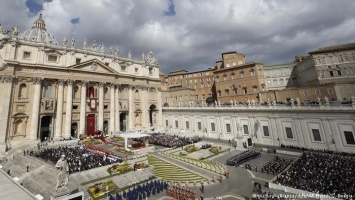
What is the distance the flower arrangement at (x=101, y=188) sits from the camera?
14617 millimetres

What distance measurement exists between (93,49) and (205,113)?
29.1m

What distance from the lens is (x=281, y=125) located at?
92.5 ft

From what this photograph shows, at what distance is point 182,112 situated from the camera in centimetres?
4506

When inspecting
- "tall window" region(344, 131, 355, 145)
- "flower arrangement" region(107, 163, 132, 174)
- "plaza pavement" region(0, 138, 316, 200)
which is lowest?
"plaza pavement" region(0, 138, 316, 200)

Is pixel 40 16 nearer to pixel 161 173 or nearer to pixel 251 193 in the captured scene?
pixel 161 173

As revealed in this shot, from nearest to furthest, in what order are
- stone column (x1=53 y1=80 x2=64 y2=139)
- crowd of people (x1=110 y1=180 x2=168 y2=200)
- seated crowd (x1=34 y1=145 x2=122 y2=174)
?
1. crowd of people (x1=110 y1=180 x2=168 y2=200)
2. seated crowd (x1=34 y1=145 x2=122 y2=174)
3. stone column (x1=53 y1=80 x2=64 y2=139)

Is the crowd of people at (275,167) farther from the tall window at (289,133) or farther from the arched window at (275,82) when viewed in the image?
the arched window at (275,82)

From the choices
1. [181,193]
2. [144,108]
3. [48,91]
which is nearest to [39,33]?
[48,91]

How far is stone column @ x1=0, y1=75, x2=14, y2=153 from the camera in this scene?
27.9 m

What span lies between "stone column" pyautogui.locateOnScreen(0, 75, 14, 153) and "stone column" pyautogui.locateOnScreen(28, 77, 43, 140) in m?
3.01

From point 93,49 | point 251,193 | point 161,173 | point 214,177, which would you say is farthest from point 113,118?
point 251,193

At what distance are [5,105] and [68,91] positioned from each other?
9.29 m

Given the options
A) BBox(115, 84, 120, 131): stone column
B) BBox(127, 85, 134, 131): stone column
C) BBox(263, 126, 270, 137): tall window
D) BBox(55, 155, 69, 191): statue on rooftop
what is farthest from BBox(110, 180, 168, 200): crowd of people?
BBox(127, 85, 134, 131): stone column

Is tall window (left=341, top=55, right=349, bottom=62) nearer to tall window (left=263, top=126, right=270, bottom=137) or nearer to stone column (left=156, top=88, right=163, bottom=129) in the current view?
tall window (left=263, top=126, right=270, bottom=137)
